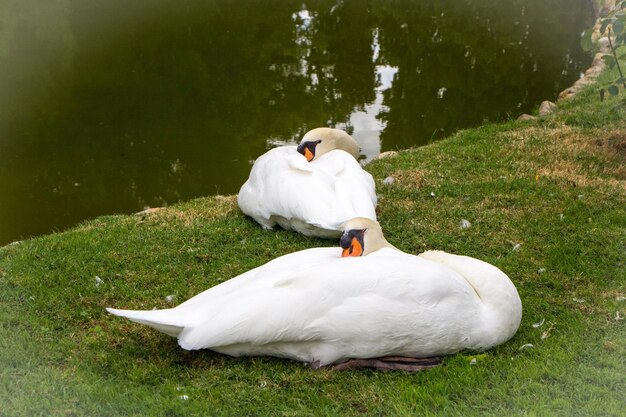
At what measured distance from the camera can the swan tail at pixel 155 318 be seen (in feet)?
12.2

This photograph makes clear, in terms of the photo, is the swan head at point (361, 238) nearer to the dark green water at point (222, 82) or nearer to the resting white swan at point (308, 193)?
the resting white swan at point (308, 193)

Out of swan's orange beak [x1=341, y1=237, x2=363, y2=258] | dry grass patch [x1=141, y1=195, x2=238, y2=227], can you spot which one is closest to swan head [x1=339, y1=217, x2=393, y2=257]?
swan's orange beak [x1=341, y1=237, x2=363, y2=258]

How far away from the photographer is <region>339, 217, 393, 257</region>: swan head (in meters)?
4.41

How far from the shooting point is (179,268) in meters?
5.39

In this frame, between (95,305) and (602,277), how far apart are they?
124 inches

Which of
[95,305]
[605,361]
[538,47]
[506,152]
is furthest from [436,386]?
[538,47]

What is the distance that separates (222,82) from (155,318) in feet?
27.7

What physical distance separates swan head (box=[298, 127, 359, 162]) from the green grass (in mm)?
410

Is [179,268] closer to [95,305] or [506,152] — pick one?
[95,305]

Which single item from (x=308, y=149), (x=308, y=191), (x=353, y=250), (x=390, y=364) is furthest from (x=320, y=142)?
(x=390, y=364)

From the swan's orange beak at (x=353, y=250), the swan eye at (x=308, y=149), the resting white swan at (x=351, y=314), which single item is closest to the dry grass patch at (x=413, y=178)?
the swan eye at (x=308, y=149)

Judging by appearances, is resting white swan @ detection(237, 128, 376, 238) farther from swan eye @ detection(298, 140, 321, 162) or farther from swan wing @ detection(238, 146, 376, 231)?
swan eye @ detection(298, 140, 321, 162)

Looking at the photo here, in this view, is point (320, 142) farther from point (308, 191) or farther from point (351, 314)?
point (351, 314)

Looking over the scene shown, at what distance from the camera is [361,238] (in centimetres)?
450
